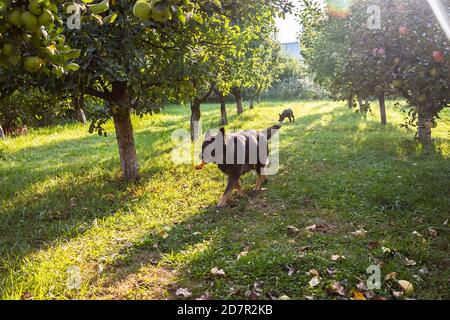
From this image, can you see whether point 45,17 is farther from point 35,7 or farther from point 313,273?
point 313,273

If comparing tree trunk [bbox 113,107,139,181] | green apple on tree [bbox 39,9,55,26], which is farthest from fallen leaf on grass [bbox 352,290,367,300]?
tree trunk [bbox 113,107,139,181]

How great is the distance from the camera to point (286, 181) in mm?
9445

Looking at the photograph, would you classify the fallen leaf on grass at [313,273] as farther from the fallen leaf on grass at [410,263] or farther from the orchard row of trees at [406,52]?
the orchard row of trees at [406,52]

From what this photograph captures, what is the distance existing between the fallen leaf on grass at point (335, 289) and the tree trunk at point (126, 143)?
6336mm

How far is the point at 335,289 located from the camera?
4.54 m

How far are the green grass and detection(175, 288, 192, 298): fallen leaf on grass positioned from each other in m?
0.11

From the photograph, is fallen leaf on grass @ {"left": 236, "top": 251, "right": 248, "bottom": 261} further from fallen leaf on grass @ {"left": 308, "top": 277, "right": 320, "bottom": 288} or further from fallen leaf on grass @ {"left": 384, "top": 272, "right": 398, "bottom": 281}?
fallen leaf on grass @ {"left": 384, "top": 272, "right": 398, "bottom": 281}

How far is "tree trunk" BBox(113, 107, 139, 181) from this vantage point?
30.3ft

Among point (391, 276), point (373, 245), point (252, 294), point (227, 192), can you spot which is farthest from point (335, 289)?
point (227, 192)

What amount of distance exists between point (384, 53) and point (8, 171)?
11551 mm

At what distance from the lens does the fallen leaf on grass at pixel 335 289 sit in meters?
4.51

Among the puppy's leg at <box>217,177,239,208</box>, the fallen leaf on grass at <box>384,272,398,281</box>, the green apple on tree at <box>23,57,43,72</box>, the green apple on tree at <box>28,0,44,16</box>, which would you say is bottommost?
the fallen leaf on grass at <box>384,272,398,281</box>
